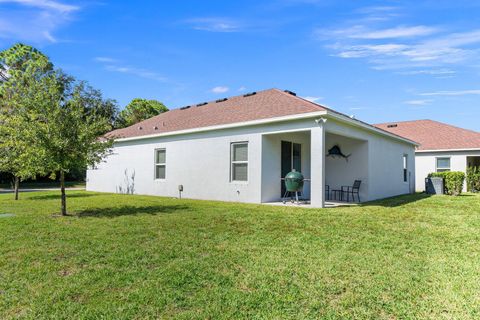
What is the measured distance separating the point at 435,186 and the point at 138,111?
30.5m

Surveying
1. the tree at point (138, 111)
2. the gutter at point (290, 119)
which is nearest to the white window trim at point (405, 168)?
the gutter at point (290, 119)

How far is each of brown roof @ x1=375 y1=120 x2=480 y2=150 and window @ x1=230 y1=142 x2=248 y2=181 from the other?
47.8 feet

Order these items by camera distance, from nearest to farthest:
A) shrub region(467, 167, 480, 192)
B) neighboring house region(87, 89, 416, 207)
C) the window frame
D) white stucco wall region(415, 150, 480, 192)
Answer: neighboring house region(87, 89, 416, 207), the window frame, shrub region(467, 167, 480, 192), white stucco wall region(415, 150, 480, 192)

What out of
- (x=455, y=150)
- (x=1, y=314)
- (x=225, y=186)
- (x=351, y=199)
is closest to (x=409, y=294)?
(x=1, y=314)

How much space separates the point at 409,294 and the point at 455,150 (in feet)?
65.8

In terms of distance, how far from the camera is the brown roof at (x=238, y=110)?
11453 millimetres

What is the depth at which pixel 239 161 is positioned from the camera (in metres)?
12.3

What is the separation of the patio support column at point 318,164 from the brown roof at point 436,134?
46.7ft

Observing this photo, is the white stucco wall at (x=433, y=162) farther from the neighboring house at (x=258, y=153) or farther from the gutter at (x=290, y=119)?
the gutter at (x=290, y=119)

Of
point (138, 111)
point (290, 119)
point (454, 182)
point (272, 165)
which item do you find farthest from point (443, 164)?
point (138, 111)

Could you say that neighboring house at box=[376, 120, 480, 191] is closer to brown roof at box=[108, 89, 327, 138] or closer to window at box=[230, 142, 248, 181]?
brown roof at box=[108, 89, 327, 138]

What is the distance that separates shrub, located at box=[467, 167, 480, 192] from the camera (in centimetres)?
1891

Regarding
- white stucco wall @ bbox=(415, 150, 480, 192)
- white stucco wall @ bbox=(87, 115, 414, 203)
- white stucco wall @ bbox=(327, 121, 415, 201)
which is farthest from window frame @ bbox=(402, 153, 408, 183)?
white stucco wall @ bbox=(415, 150, 480, 192)

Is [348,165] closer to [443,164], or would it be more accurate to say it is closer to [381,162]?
[381,162]
